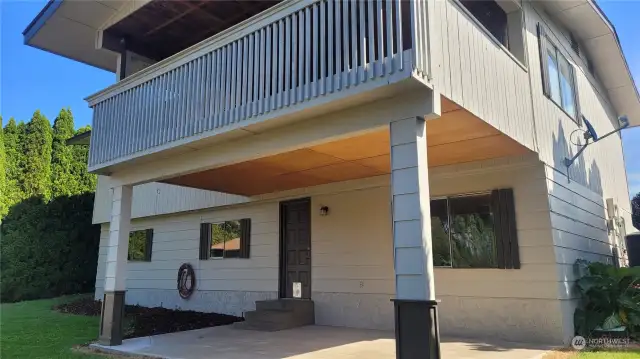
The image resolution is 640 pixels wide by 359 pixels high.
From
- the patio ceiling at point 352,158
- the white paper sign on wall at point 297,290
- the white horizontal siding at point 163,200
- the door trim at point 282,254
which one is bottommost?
the white paper sign on wall at point 297,290

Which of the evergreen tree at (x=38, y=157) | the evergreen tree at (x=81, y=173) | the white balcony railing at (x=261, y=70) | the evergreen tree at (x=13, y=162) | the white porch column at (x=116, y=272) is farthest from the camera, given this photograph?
the evergreen tree at (x=81, y=173)

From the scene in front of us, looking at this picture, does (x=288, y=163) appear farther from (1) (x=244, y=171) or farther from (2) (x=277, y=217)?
(2) (x=277, y=217)

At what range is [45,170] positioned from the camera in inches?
580

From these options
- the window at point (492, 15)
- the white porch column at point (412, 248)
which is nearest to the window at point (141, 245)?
the window at point (492, 15)

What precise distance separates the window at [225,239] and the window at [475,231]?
4.24 m

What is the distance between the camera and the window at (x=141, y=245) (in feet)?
39.7

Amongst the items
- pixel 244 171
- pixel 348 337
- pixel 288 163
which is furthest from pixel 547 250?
pixel 244 171

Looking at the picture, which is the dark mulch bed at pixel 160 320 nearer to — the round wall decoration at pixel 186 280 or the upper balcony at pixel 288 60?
the round wall decoration at pixel 186 280

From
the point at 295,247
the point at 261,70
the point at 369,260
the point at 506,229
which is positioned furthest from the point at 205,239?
the point at 506,229

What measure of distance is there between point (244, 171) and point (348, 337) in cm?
296

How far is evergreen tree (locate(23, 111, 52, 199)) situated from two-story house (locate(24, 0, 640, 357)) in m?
6.83

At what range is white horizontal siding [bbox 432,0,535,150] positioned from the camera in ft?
14.3

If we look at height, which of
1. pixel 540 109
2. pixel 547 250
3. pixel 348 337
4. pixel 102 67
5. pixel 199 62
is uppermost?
pixel 102 67

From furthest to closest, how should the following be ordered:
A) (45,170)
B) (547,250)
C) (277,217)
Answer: (45,170)
(277,217)
(547,250)
